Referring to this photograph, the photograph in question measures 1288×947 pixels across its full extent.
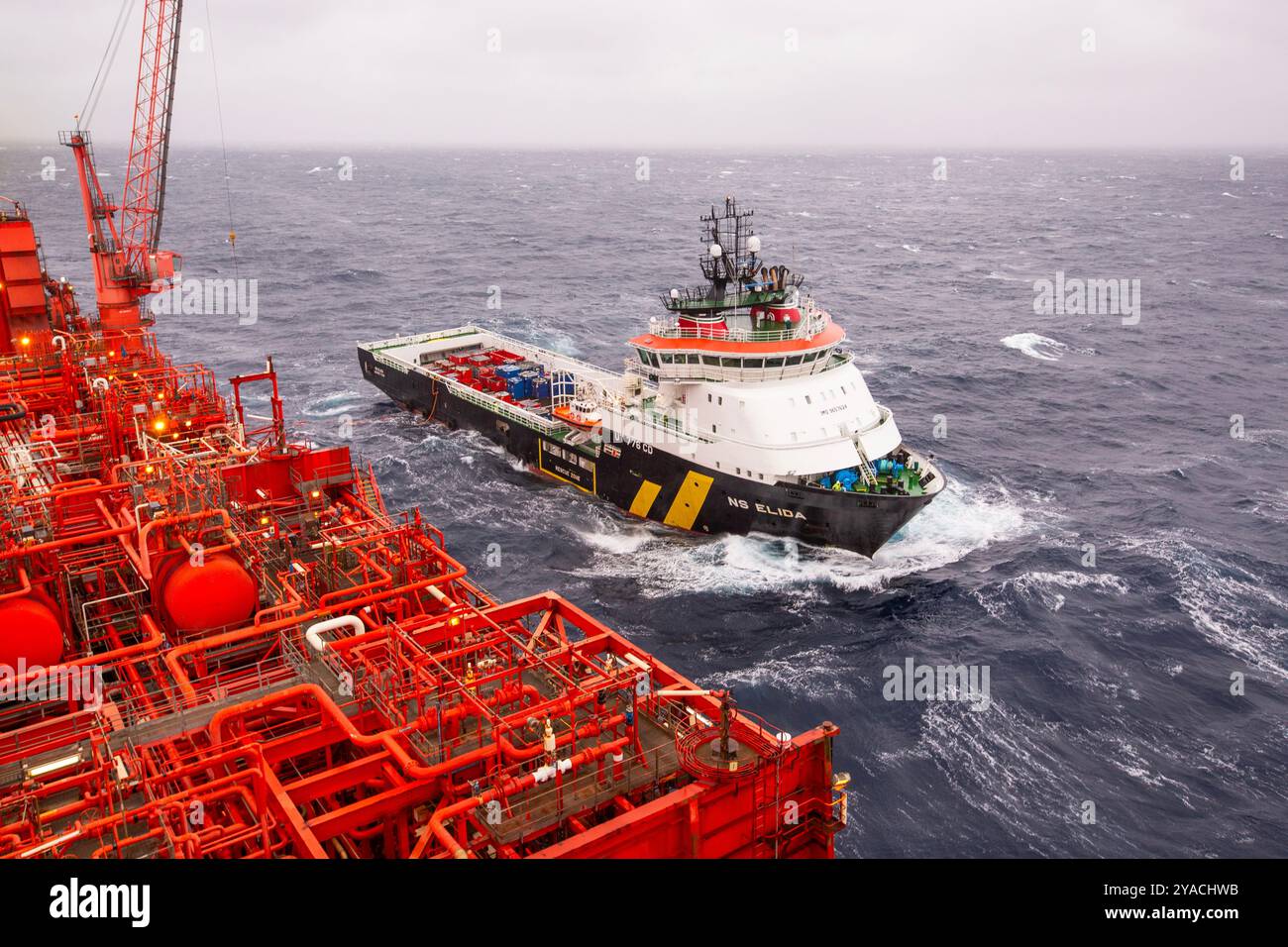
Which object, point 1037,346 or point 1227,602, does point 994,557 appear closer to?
point 1227,602

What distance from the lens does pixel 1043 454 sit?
59.2 meters

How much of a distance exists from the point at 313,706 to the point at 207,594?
186 inches

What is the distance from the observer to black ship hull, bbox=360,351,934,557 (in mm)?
44375

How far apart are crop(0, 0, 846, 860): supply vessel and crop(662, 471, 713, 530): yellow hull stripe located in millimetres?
20637

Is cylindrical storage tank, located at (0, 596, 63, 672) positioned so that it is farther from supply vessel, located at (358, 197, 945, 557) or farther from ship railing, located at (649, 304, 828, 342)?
ship railing, located at (649, 304, 828, 342)

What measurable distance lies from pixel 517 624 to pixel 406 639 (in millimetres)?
4877

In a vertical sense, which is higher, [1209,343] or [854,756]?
[1209,343]

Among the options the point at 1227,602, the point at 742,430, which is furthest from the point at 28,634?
the point at 1227,602

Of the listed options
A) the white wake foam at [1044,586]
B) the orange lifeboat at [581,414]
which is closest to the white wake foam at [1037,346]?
the white wake foam at [1044,586]

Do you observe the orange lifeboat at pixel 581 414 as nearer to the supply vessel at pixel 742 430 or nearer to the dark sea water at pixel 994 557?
the supply vessel at pixel 742 430

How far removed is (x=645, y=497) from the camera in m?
51.0

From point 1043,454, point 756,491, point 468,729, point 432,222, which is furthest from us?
point 432,222
